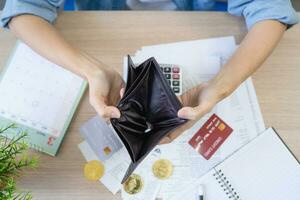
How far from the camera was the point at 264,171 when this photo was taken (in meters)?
0.74

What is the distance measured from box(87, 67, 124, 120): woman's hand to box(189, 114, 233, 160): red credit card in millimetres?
190

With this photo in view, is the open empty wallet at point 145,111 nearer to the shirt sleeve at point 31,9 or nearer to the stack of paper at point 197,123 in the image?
the stack of paper at point 197,123

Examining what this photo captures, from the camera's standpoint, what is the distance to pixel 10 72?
2.55 ft

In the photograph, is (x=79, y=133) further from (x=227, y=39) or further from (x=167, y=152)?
(x=227, y=39)

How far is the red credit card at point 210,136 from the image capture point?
2.48 feet

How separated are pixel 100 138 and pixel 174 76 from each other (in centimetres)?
21

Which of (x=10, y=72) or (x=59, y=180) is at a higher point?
(x=10, y=72)

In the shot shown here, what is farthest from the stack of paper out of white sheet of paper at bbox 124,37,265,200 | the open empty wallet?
the open empty wallet

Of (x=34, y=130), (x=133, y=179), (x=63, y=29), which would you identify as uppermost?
(x=63, y=29)

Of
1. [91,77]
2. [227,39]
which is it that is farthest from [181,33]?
[91,77]

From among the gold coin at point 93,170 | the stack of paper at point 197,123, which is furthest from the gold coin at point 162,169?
the gold coin at point 93,170

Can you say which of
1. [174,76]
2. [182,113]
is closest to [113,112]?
[182,113]

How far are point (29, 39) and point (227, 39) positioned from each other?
1.41 ft

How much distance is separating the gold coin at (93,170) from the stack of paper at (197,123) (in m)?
0.01
